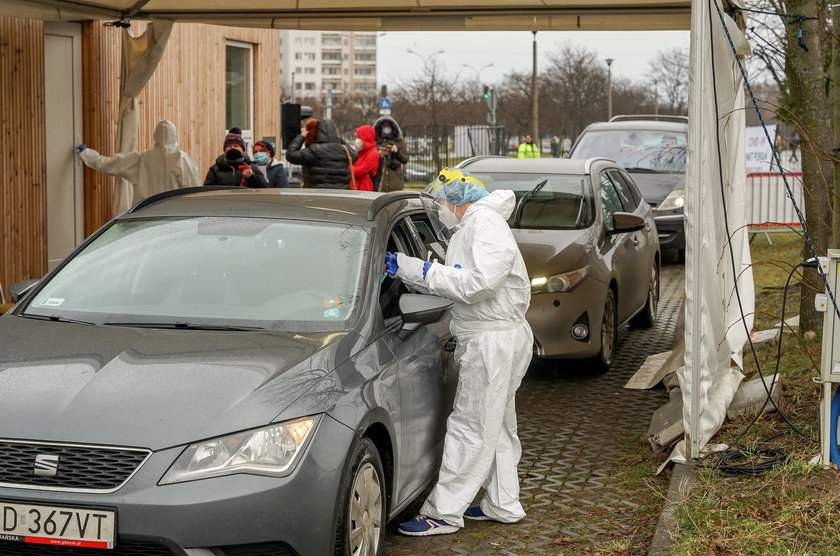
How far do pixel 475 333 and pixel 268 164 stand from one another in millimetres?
7918

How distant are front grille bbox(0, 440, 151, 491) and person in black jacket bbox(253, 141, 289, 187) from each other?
338 inches

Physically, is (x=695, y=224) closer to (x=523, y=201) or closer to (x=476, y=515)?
(x=476, y=515)

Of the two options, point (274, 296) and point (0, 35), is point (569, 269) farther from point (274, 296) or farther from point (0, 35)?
point (0, 35)

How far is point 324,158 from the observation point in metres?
12.4

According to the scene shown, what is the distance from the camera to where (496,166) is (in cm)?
1045


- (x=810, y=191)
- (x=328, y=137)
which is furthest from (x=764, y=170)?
(x=810, y=191)

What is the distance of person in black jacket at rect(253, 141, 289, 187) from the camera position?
1268 centimetres

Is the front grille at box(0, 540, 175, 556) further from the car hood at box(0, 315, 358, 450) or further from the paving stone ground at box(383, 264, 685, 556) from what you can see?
the paving stone ground at box(383, 264, 685, 556)

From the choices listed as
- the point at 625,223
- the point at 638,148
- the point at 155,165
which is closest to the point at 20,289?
the point at 625,223

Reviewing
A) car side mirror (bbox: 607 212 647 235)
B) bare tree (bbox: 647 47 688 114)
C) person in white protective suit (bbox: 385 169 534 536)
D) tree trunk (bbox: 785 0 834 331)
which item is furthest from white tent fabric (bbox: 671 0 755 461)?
bare tree (bbox: 647 47 688 114)

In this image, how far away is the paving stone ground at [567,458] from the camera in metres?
5.48

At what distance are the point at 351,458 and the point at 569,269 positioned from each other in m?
4.89

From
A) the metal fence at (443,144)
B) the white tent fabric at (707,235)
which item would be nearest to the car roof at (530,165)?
the white tent fabric at (707,235)

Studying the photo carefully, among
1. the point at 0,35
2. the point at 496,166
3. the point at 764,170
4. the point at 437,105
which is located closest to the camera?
the point at 496,166
